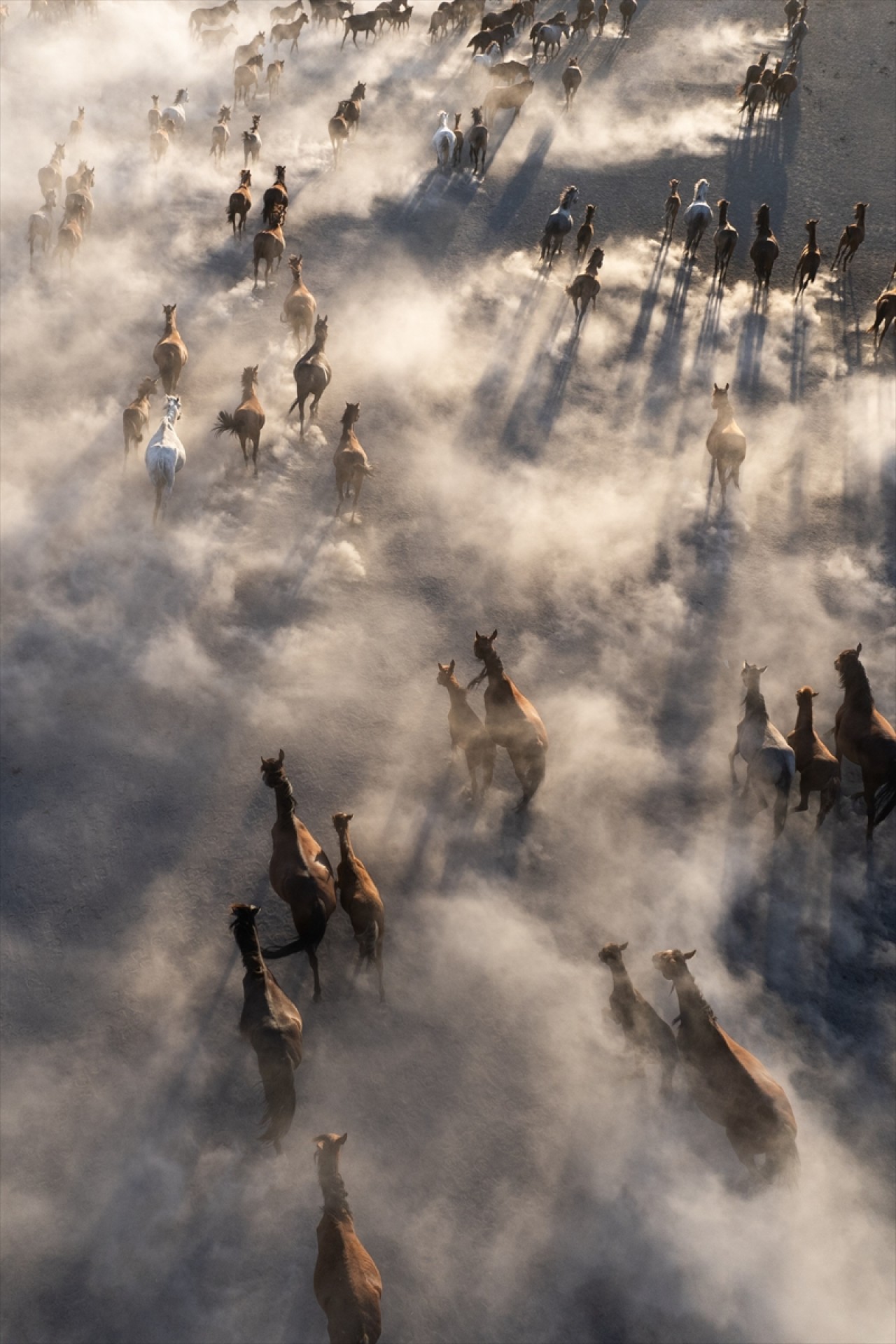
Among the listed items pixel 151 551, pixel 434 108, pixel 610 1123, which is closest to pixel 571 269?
pixel 434 108

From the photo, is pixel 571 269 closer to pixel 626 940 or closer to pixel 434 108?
pixel 434 108

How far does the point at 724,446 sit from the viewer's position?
53.1 feet

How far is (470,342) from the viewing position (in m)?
19.6

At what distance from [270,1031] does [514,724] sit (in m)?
4.76

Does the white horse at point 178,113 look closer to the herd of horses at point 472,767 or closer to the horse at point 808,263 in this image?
the herd of horses at point 472,767

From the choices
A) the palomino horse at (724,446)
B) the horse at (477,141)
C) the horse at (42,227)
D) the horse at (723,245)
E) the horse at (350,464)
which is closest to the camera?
the horse at (350,464)

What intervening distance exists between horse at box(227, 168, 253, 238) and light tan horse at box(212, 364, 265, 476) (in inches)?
290

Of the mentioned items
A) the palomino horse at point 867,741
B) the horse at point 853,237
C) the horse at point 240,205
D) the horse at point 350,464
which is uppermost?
the horse at point 853,237

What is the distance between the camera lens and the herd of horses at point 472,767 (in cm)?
861

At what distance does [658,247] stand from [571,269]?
2.60m

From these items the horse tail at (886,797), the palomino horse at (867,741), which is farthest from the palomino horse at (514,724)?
the horse tail at (886,797)

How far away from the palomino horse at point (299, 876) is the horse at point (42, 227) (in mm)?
16102

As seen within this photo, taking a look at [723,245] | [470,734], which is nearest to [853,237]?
[723,245]

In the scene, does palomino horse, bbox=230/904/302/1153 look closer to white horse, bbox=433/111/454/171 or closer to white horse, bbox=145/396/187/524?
white horse, bbox=145/396/187/524
